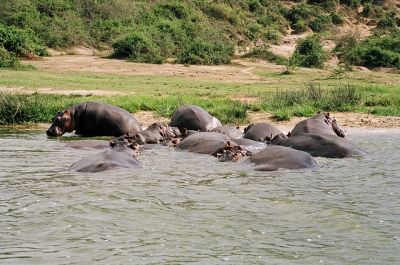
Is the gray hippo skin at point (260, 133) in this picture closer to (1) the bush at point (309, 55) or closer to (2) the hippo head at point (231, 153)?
(2) the hippo head at point (231, 153)

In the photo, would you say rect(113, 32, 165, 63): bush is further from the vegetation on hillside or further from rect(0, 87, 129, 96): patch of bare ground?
rect(0, 87, 129, 96): patch of bare ground

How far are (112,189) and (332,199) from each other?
2.44 meters

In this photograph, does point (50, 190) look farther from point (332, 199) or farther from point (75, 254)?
point (332, 199)

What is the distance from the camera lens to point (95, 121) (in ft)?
44.6

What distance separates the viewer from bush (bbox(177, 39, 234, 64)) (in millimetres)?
29641

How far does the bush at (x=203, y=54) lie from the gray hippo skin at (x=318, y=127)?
1687cm

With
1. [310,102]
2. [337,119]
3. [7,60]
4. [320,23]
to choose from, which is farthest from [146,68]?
[320,23]

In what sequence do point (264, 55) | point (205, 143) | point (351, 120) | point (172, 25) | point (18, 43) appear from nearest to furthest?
point (205, 143) → point (351, 120) → point (18, 43) → point (264, 55) → point (172, 25)

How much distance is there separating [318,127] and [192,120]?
2.51 meters

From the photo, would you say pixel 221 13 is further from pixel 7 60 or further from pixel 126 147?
pixel 126 147

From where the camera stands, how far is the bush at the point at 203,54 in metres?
29.6

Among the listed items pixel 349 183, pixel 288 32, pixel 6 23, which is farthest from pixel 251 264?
pixel 288 32

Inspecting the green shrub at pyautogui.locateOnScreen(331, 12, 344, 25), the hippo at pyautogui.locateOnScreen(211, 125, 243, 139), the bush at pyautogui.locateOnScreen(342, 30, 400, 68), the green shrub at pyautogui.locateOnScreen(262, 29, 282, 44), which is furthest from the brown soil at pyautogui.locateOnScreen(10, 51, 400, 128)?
the green shrub at pyautogui.locateOnScreen(331, 12, 344, 25)

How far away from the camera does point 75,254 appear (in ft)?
18.8
